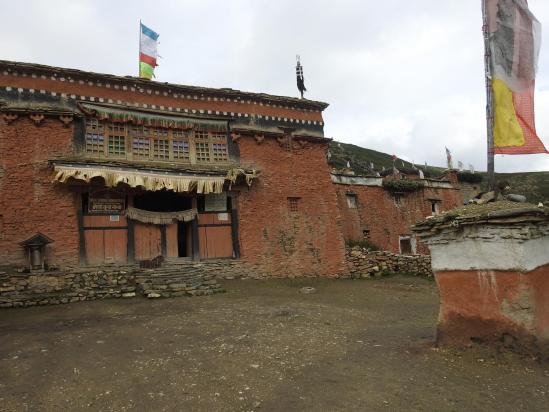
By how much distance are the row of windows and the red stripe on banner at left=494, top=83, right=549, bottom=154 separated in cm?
1275

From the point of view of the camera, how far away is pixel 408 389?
17.8ft

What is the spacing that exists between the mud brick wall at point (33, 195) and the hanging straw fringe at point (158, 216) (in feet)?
6.97

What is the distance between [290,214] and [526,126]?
40.0 feet

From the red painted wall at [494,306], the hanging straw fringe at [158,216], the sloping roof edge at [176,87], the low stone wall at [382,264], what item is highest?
the sloping roof edge at [176,87]

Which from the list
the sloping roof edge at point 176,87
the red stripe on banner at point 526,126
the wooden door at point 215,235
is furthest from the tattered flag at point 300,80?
the red stripe on banner at point 526,126

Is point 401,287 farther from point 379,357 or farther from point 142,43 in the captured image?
point 142,43

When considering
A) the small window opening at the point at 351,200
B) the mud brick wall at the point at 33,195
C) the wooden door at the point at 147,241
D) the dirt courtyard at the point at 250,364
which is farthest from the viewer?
the small window opening at the point at 351,200

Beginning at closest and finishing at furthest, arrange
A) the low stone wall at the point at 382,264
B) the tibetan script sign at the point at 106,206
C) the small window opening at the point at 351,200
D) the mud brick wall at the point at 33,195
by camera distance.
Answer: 1. the mud brick wall at the point at 33,195
2. the tibetan script sign at the point at 106,206
3. the low stone wall at the point at 382,264
4. the small window opening at the point at 351,200

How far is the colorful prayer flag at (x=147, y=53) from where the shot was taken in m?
18.5

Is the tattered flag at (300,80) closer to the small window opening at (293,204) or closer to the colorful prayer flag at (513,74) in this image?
the small window opening at (293,204)

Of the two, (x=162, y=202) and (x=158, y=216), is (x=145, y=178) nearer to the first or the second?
Answer: (x=158, y=216)

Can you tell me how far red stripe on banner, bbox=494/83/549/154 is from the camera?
7.50 meters

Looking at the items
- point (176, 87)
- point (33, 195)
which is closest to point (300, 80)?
point (176, 87)

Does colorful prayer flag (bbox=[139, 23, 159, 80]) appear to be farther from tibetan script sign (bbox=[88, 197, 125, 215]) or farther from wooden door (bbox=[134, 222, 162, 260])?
wooden door (bbox=[134, 222, 162, 260])
